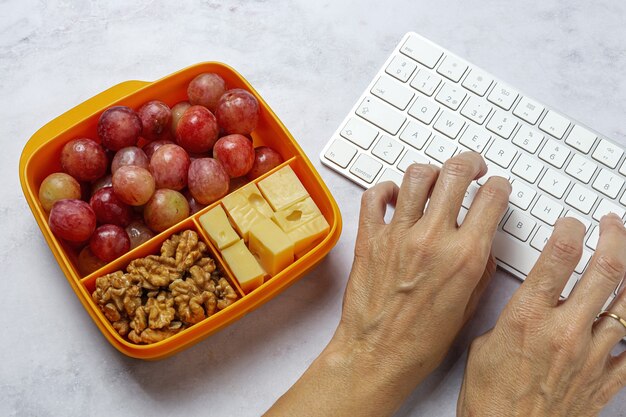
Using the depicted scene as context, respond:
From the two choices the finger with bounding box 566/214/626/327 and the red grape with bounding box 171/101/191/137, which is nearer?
the finger with bounding box 566/214/626/327

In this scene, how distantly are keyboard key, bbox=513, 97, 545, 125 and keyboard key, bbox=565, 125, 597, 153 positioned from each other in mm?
56

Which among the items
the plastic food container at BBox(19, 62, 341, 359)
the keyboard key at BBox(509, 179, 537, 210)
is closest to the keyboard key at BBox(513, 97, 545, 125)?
the keyboard key at BBox(509, 179, 537, 210)

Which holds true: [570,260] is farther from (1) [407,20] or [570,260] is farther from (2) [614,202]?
(1) [407,20]

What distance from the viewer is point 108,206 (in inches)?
36.6

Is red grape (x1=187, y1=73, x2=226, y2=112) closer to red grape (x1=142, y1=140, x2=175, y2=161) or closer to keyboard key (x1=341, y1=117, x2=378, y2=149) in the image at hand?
red grape (x1=142, y1=140, x2=175, y2=161)

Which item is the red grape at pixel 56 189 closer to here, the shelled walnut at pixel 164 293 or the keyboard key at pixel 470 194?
the shelled walnut at pixel 164 293

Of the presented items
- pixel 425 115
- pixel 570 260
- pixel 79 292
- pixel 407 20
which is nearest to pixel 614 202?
pixel 570 260

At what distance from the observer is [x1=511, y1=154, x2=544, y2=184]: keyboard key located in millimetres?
977

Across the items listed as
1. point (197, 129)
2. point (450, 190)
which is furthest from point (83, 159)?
point (450, 190)

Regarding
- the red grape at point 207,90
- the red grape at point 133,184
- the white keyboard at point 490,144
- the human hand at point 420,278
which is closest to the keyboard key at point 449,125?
the white keyboard at point 490,144

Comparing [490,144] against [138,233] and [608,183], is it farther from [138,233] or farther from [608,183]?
[138,233]

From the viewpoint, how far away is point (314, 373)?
878mm

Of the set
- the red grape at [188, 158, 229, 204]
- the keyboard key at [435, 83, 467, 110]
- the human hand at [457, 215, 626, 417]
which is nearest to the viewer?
the human hand at [457, 215, 626, 417]

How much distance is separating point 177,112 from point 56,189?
0.67ft
